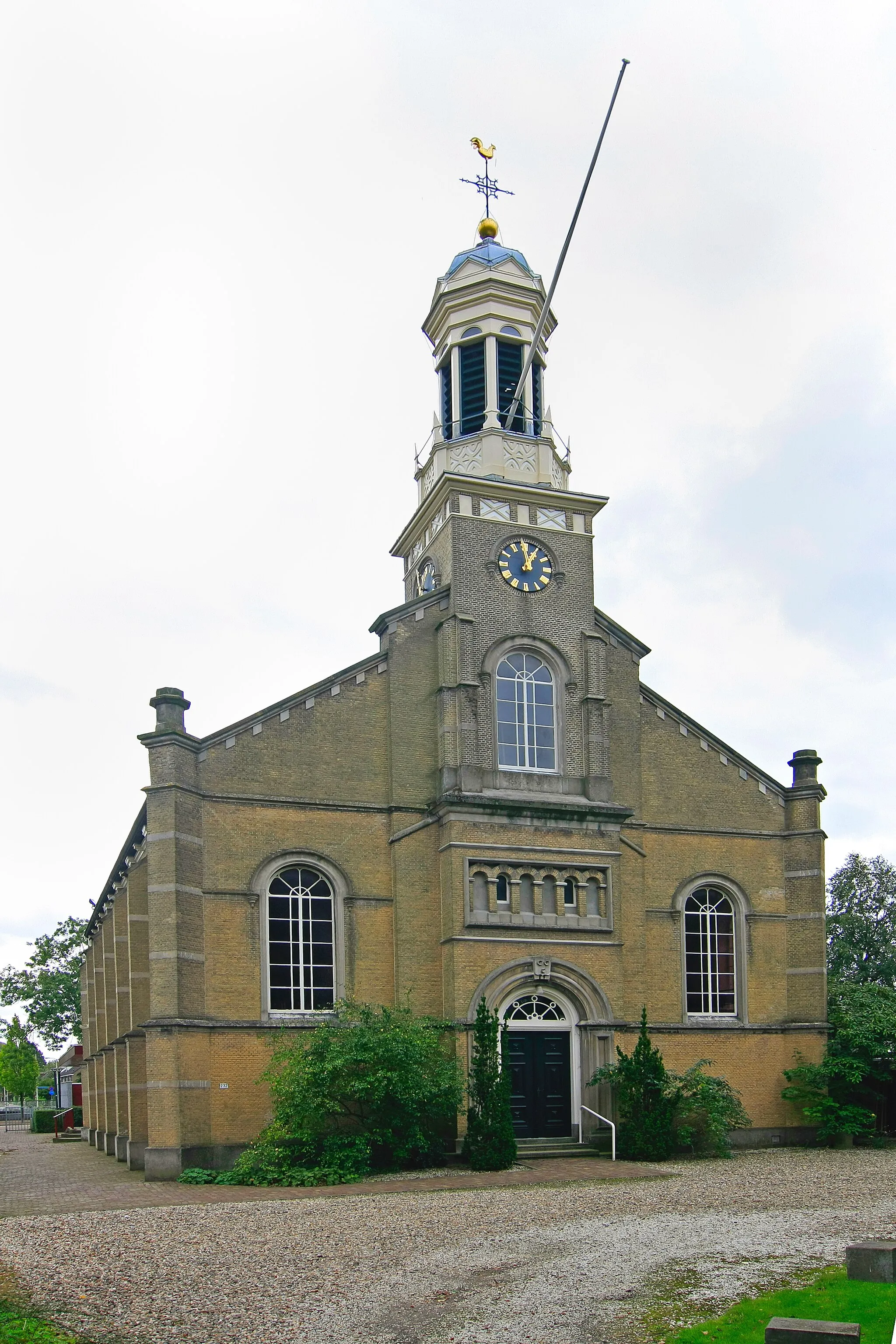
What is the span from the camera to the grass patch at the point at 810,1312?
931 centimetres

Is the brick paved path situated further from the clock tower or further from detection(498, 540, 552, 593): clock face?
detection(498, 540, 552, 593): clock face

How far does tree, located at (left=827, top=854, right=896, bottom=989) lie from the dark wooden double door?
26.3 m

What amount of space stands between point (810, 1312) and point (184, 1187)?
540 inches

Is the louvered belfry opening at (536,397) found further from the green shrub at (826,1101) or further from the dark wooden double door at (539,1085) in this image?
the green shrub at (826,1101)

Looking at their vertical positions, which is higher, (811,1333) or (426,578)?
(426,578)

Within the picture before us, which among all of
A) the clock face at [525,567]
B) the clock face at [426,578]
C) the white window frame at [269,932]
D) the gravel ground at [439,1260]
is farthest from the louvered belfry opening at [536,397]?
the gravel ground at [439,1260]

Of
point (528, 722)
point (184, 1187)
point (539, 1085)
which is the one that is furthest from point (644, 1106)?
point (184, 1187)

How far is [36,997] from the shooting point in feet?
217

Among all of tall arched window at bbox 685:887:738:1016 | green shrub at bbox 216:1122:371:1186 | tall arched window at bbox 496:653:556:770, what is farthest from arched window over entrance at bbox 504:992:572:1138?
tall arched window at bbox 496:653:556:770

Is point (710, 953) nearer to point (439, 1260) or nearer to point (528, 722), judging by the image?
point (528, 722)

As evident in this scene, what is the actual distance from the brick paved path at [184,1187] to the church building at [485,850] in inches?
48.5

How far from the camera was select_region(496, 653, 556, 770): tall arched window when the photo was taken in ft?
88.5

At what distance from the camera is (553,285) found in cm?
2648

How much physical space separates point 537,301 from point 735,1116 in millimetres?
19635
